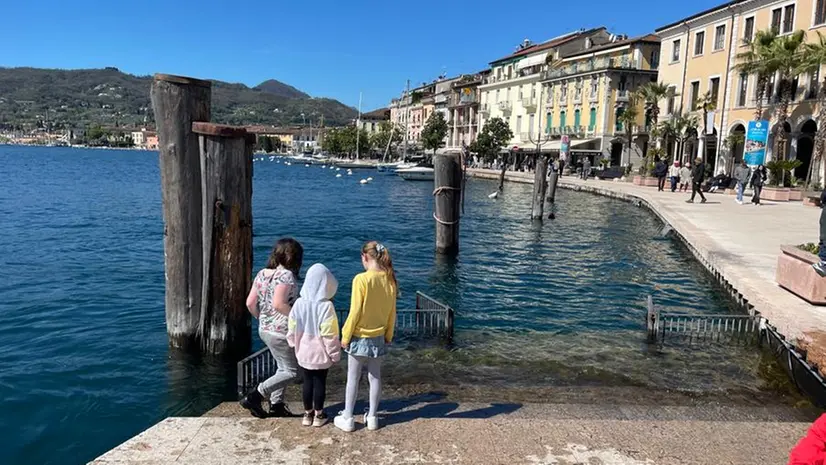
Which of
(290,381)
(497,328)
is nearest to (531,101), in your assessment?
(497,328)

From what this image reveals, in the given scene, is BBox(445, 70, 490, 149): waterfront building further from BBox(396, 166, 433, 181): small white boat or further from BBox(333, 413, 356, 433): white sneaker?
BBox(333, 413, 356, 433): white sneaker

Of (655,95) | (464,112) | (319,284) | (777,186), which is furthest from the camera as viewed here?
(464,112)

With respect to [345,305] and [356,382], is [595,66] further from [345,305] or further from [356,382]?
[356,382]

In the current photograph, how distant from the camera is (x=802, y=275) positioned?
9.79 m

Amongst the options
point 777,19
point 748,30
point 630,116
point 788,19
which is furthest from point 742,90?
point 630,116

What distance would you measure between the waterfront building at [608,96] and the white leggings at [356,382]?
5527 centimetres

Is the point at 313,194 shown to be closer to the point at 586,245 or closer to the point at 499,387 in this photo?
the point at 586,245

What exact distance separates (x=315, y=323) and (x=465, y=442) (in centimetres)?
143

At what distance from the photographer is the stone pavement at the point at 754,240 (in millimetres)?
8945

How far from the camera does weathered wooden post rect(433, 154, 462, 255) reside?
1522 cm

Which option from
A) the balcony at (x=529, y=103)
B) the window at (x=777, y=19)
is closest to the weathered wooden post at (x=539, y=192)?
the window at (x=777, y=19)

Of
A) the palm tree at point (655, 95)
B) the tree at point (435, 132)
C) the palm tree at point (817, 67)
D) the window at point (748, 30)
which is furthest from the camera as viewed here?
the tree at point (435, 132)

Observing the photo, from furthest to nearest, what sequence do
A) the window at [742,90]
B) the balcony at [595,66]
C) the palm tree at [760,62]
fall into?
the balcony at [595,66] < the window at [742,90] < the palm tree at [760,62]

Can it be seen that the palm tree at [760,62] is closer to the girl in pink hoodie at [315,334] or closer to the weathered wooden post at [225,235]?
the weathered wooden post at [225,235]
